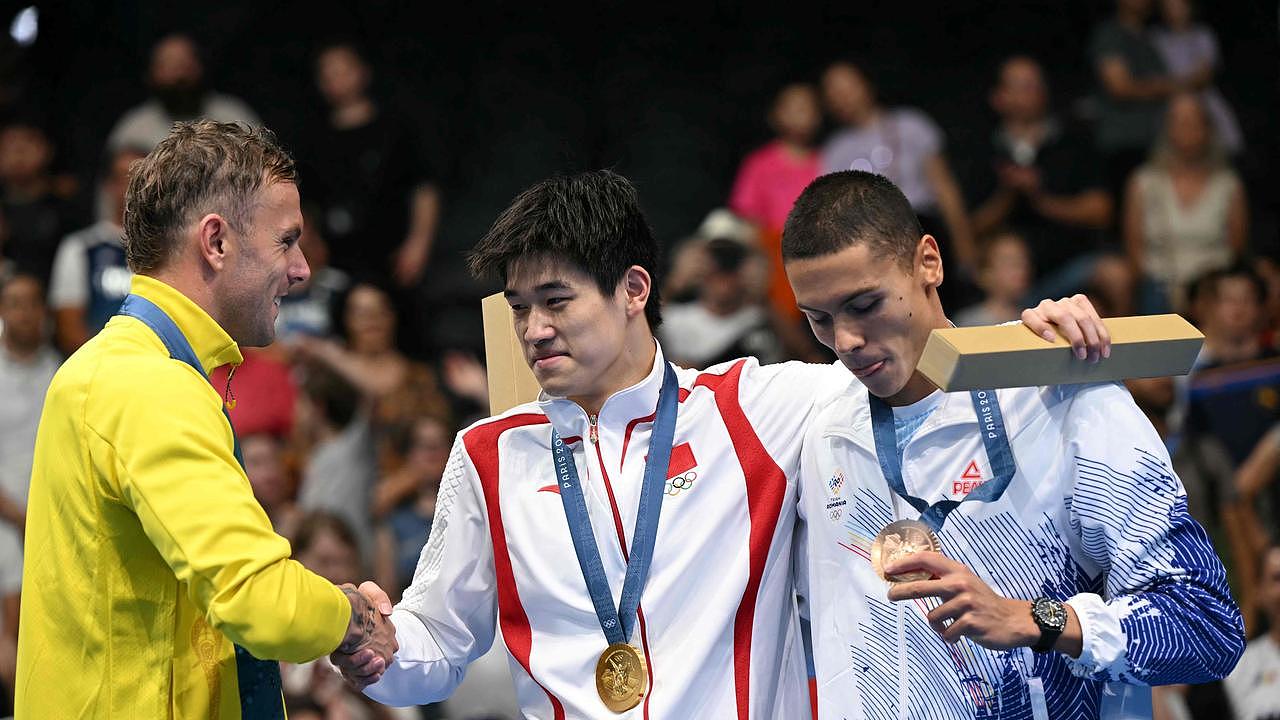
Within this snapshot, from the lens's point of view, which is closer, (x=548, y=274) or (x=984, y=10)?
(x=548, y=274)

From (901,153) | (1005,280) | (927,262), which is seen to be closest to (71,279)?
(901,153)

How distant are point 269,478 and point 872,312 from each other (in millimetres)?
5338

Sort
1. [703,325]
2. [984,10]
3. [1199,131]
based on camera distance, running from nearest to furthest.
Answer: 1. [703,325]
2. [1199,131]
3. [984,10]

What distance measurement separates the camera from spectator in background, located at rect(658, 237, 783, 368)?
7.73 metres

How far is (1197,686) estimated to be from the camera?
6.56 m

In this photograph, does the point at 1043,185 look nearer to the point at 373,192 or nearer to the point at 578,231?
the point at 373,192

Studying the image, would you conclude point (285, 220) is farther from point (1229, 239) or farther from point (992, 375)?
point (1229, 239)

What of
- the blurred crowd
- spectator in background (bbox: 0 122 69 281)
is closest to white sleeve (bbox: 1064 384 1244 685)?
the blurred crowd

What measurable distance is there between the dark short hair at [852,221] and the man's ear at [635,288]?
411mm

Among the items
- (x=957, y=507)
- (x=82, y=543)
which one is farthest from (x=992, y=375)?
(x=82, y=543)

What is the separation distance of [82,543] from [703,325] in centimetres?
516

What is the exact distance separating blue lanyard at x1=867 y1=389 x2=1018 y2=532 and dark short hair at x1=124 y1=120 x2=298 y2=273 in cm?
148

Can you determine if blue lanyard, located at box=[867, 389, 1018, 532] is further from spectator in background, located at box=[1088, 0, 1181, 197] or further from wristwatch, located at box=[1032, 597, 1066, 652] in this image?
spectator in background, located at box=[1088, 0, 1181, 197]

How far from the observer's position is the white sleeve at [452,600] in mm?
3512
